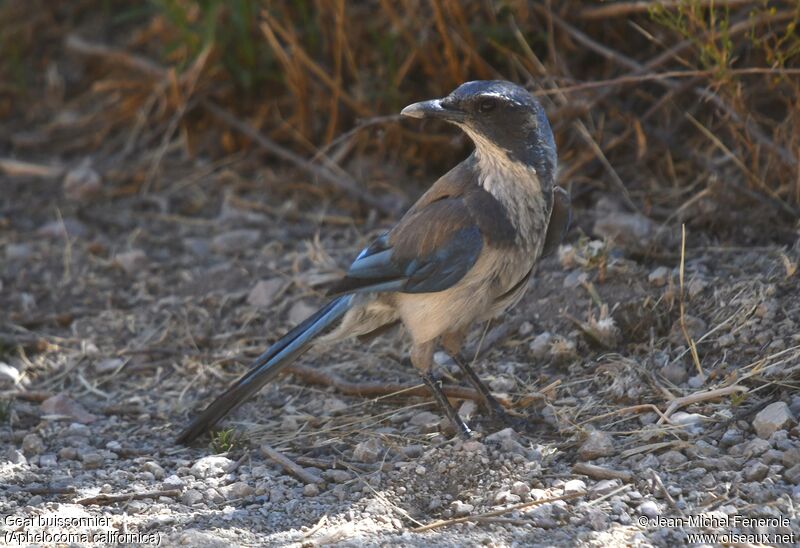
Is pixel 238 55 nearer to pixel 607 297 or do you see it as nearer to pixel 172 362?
pixel 172 362

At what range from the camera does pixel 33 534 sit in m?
3.73

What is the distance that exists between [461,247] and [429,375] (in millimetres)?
599

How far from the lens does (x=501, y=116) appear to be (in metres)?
4.41

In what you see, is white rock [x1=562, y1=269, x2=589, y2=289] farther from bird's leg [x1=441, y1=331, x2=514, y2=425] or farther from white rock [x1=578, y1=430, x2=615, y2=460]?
white rock [x1=578, y1=430, x2=615, y2=460]

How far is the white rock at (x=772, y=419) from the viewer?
158 inches

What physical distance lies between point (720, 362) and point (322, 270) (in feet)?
7.10

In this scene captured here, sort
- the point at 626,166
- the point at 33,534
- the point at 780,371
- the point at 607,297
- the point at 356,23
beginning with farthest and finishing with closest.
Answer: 1. the point at 356,23
2. the point at 626,166
3. the point at 607,297
4. the point at 780,371
5. the point at 33,534

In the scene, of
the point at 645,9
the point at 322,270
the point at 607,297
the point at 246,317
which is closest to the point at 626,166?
the point at 645,9

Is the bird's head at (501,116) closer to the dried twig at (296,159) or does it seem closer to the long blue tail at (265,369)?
the long blue tail at (265,369)

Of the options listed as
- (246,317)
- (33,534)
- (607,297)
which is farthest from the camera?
(246,317)

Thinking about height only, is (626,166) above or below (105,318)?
above

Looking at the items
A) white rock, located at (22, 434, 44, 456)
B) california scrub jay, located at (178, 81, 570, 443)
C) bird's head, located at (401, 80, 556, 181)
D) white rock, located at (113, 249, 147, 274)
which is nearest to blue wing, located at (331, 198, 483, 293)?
california scrub jay, located at (178, 81, 570, 443)

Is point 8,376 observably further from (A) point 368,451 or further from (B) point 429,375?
(B) point 429,375

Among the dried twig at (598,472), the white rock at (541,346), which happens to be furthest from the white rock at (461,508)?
the white rock at (541,346)
